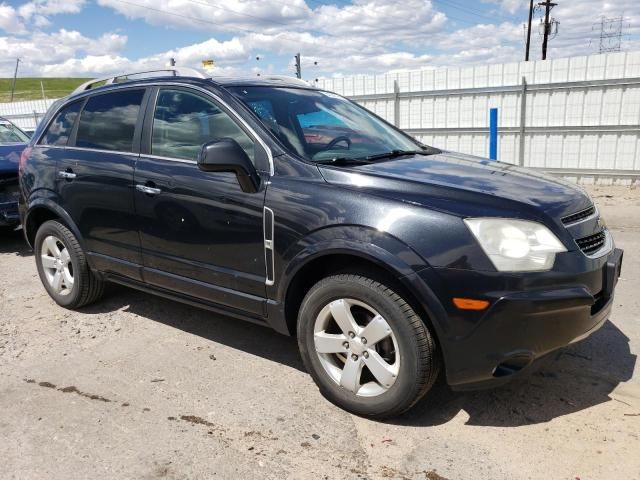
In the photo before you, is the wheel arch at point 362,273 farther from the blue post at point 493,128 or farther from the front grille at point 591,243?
the blue post at point 493,128

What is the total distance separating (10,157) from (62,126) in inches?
118

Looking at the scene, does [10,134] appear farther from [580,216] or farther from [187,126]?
[580,216]

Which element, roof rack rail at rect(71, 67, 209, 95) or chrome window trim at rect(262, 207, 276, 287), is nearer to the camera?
chrome window trim at rect(262, 207, 276, 287)

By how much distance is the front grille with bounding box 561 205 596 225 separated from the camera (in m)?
2.75

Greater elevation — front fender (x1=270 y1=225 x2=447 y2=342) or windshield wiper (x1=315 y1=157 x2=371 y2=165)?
windshield wiper (x1=315 y1=157 x2=371 y2=165)

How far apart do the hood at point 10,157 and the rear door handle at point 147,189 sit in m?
4.02

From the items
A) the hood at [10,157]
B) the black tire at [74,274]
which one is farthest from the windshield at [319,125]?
the hood at [10,157]

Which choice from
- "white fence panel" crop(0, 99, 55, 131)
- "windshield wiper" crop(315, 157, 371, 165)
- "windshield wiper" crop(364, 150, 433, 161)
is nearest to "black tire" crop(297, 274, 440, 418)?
"windshield wiper" crop(315, 157, 371, 165)

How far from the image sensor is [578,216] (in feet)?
9.45

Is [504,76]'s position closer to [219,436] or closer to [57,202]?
[57,202]

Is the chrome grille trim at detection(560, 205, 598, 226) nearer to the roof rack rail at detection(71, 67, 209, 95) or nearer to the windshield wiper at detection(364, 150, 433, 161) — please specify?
the windshield wiper at detection(364, 150, 433, 161)

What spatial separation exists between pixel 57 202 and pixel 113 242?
77cm

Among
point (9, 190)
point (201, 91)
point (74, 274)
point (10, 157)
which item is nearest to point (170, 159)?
point (201, 91)

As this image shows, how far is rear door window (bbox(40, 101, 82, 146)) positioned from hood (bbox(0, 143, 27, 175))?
246 centimetres
